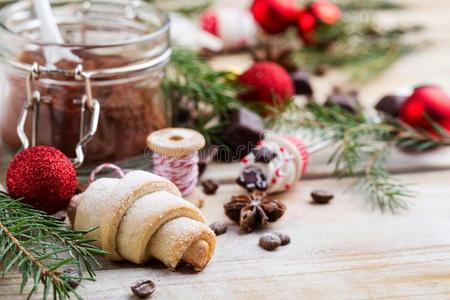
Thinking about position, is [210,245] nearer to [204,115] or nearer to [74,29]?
[204,115]

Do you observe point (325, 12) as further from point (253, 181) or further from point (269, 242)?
point (269, 242)

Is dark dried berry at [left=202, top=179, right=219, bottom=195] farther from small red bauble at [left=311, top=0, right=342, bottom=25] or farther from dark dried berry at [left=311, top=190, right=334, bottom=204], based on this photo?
small red bauble at [left=311, top=0, right=342, bottom=25]

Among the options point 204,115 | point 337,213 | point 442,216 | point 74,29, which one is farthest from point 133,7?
point 442,216

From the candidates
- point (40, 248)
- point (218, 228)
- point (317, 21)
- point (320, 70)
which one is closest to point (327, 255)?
point (218, 228)

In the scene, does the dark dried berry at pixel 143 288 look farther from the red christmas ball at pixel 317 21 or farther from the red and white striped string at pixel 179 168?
the red christmas ball at pixel 317 21

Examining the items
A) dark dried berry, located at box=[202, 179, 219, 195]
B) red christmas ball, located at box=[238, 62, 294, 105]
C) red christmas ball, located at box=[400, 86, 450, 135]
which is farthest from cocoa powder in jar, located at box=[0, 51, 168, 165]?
red christmas ball, located at box=[400, 86, 450, 135]

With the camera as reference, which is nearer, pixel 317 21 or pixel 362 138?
pixel 362 138
